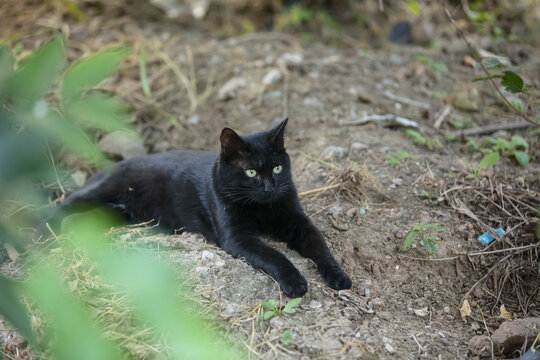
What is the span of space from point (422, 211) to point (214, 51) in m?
3.05

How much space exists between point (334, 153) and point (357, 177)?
0.48 metres

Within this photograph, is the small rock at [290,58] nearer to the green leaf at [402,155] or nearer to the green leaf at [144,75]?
the green leaf at [144,75]

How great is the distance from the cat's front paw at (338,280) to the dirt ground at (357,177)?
46mm

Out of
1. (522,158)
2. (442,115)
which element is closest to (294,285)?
(522,158)

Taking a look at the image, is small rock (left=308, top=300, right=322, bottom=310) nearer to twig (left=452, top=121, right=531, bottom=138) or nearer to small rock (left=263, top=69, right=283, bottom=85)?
twig (left=452, top=121, right=531, bottom=138)

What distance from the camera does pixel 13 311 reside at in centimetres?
64

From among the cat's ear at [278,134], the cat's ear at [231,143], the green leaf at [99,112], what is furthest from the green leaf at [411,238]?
the green leaf at [99,112]

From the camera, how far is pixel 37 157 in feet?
1.92

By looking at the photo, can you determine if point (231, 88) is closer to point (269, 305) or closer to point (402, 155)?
point (402, 155)

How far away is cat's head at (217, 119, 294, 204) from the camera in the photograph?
279cm

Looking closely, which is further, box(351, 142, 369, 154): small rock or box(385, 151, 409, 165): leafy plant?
box(351, 142, 369, 154): small rock

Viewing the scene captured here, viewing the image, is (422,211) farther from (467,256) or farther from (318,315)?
(318,315)

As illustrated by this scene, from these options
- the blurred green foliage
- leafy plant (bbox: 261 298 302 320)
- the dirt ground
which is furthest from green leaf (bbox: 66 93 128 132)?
leafy plant (bbox: 261 298 302 320)

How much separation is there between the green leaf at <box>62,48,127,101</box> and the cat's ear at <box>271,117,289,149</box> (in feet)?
7.06
